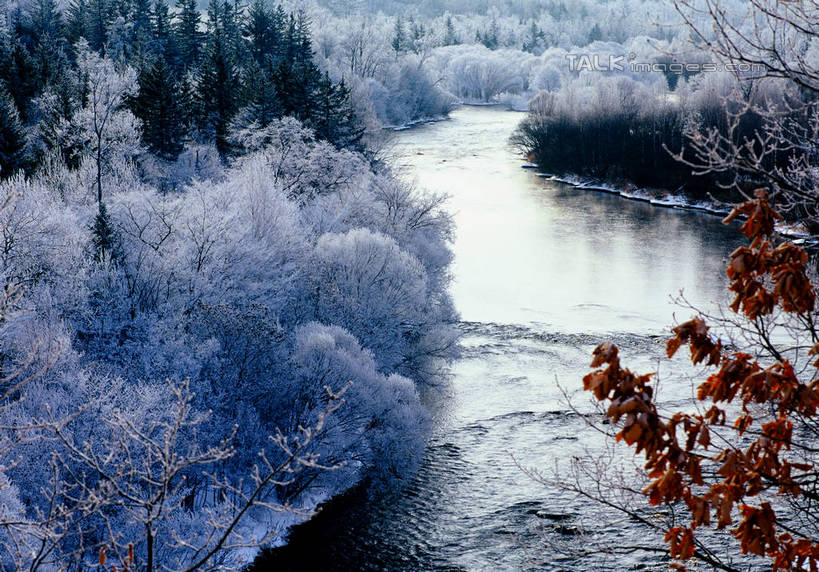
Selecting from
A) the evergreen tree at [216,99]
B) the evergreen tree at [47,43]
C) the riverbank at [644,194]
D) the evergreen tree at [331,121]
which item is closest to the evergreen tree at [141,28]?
the evergreen tree at [47,43]

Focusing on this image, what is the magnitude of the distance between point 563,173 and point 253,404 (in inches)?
1896

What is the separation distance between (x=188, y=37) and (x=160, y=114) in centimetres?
2922

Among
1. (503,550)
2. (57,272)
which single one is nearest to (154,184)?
(57,272)

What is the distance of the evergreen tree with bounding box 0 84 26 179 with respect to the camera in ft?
103

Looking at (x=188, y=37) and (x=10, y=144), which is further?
(x=188, y=37)

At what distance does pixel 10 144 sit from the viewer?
1255 inches

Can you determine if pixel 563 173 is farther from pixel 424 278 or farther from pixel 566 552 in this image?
pixel 566 552

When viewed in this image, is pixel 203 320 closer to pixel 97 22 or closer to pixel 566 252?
Result: pixel 566 252

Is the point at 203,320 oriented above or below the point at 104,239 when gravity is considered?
below

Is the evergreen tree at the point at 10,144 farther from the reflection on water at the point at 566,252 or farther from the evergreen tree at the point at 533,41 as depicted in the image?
the evergreen tree at the point at 533,41

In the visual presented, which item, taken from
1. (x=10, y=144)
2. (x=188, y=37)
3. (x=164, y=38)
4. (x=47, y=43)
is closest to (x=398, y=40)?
(x=164, y=38)

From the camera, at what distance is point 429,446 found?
2252 centimetres

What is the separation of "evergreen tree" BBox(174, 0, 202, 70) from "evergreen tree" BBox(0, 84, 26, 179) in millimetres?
33343

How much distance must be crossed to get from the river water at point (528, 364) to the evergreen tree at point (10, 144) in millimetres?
19774
